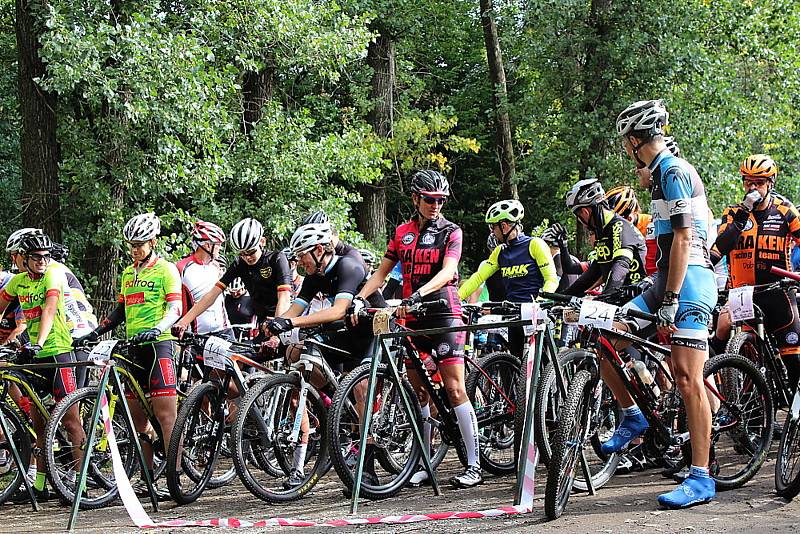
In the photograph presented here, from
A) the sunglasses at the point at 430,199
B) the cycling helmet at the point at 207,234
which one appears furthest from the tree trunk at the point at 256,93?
the sunglasses at the point at 430,199

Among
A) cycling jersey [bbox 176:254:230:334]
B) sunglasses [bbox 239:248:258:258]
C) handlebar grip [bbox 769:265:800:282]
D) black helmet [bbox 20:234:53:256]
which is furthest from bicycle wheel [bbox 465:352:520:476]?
black helmet [bbox 20:234:53:256]

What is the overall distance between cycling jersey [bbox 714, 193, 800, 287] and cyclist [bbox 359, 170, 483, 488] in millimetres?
2376

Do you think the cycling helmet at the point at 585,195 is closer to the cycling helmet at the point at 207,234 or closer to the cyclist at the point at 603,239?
the cyclist at the point at 603,239

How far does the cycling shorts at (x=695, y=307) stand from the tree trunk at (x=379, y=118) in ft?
52.0

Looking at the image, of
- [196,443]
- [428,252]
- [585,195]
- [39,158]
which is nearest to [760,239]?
[585,195]

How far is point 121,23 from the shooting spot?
14.8m

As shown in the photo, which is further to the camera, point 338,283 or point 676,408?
point 338,283

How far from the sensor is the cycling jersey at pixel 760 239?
8023 mm

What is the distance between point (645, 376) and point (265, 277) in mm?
3227

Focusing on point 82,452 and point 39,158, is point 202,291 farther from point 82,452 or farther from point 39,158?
point 39,158

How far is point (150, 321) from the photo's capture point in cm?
761

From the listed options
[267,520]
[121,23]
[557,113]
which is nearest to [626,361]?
[267,520]

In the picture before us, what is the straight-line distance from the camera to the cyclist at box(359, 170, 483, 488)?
23.3 feet

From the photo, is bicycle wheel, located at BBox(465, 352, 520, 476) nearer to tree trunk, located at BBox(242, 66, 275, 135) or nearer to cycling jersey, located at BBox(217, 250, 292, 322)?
cycling jersey, located at BBox(217, 250, 292, 322)
